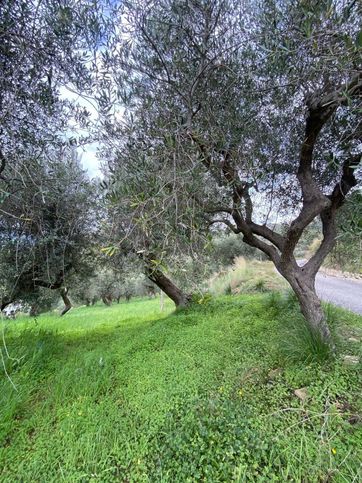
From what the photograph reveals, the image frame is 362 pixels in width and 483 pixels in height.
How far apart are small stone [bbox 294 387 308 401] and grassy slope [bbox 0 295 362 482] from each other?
45 mm

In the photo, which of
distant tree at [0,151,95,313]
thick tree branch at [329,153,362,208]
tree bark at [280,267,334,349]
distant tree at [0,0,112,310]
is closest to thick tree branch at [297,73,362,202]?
thick tree branch at [329,153,362,208]

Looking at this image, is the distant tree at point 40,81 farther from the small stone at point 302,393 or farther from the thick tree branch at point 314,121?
the small stone at point 302,393

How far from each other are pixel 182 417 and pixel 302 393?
1276mm

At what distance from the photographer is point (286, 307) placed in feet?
15.8

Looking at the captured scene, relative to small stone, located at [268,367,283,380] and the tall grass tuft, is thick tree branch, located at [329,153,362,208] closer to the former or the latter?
the tall grass tuft

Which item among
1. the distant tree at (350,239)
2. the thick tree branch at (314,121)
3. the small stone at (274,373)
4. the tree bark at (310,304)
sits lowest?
the small stone at (274,373)

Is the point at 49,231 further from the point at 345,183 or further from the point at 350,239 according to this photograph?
the point at 345,183

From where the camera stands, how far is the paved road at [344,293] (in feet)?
20.1

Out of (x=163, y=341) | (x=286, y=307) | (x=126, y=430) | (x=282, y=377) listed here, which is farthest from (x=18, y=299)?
(x=286, y=307)

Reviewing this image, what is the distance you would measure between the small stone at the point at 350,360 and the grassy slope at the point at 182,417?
0.45ft

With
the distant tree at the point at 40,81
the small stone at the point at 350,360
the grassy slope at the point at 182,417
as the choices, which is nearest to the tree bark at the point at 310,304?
the small stone at the point at 350,360

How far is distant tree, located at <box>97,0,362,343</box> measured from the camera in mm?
1916

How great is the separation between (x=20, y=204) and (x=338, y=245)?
5.35m

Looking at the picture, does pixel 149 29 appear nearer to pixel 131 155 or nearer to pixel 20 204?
pixel 131 155
